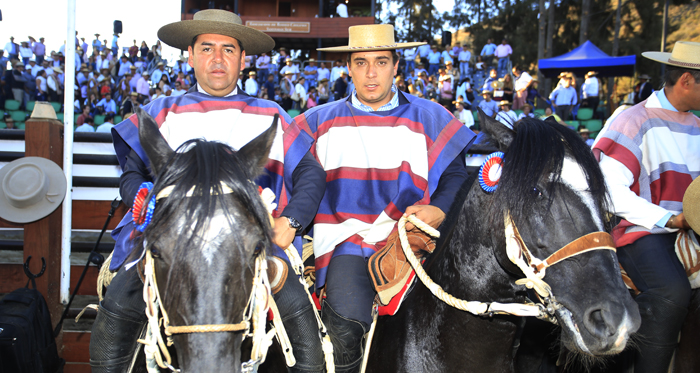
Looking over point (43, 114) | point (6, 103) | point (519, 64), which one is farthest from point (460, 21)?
point (43, 114)

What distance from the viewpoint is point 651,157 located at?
3205mm

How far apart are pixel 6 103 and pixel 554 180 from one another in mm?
20857

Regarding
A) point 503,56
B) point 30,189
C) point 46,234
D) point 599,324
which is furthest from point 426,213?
point 503,56

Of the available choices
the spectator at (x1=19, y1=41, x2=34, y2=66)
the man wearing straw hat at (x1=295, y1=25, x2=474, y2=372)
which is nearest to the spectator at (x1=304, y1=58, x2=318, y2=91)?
the spectator at (x1=19, y1=41, x2=34, y2=66)

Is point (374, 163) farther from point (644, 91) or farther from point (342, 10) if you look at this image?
point (342, 10)

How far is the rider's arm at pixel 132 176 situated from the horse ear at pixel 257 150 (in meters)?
0.80

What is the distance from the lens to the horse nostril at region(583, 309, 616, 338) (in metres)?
1.85

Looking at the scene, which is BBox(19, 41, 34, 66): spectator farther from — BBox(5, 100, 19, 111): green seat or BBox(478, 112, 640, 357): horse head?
BBox(478, 112, 640, 357): horse head

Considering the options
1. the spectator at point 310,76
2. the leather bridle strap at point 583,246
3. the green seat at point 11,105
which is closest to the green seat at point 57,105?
the green seat at point 11,105

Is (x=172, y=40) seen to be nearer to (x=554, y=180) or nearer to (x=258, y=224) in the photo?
(x=258, y=224)

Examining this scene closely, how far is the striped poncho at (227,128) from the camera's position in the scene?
276cm

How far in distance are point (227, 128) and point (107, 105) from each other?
1748 cm

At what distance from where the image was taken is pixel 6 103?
1786 cm

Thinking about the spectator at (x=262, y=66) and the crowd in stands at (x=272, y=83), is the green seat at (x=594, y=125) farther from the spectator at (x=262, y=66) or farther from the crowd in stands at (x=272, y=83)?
the spectator at (x=262, y=66)
